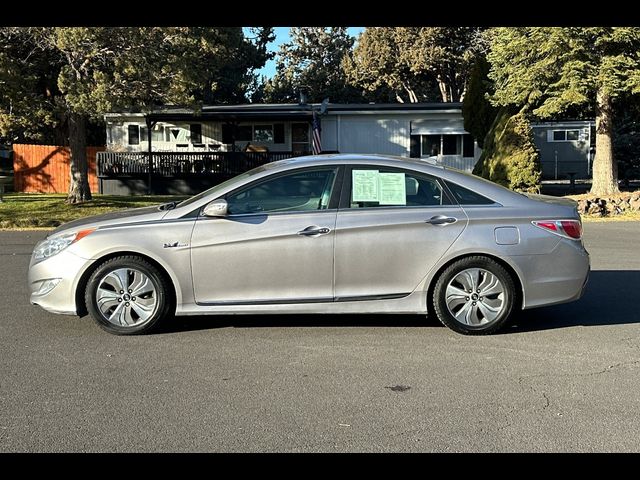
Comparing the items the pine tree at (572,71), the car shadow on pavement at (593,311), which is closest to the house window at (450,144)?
the pine tree at (572,71)

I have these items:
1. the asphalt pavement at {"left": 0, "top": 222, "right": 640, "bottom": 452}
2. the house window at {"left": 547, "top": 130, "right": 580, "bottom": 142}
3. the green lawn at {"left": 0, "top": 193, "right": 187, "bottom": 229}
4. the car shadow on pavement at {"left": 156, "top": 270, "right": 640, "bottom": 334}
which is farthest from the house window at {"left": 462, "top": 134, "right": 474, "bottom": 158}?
the asphalt pavement at {"left": 0, "top": 222, "right": 640, "bottom": 452}

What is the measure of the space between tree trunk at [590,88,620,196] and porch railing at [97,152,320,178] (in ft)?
39.2

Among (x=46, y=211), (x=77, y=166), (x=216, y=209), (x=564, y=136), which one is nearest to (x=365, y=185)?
(x=216, y=209)

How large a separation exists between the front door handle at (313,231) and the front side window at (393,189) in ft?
1.25

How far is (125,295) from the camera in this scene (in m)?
5.98

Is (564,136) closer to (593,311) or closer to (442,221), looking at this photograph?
(593,311)

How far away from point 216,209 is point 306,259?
91 cm

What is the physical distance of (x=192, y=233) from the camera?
594cm

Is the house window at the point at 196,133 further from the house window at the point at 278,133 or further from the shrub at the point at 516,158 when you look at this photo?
the shrub at the point at 516,158

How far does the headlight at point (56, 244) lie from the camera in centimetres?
601

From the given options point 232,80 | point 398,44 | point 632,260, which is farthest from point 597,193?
point 232,80
